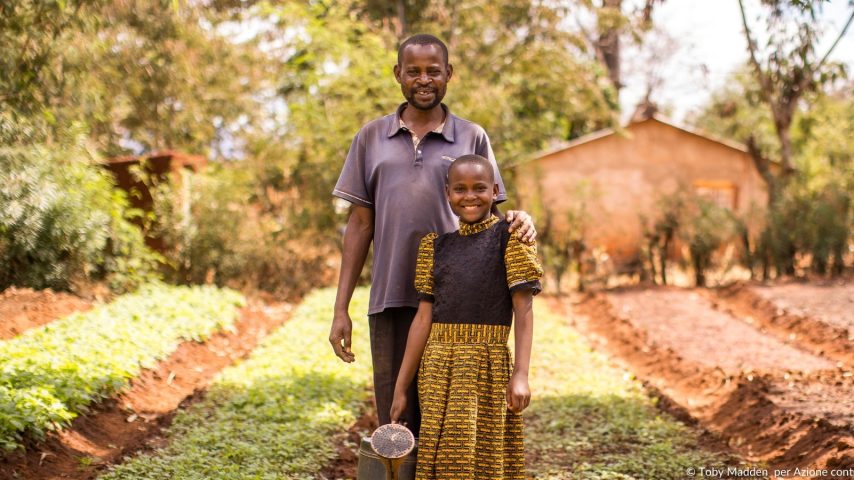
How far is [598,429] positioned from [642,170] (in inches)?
631

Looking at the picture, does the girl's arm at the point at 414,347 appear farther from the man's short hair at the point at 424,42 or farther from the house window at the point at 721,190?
the house window at the point at 721,190

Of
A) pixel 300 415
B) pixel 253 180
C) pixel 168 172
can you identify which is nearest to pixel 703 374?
pixel 300 415

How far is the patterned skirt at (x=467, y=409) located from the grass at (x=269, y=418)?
1989 mm

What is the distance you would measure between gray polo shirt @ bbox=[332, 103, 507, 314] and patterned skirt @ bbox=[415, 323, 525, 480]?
347 millimetres

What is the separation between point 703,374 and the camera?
9.59m

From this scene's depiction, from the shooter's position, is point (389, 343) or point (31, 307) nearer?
point (389, 343)

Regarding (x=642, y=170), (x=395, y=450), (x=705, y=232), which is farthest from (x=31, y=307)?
(x=642, y=170)

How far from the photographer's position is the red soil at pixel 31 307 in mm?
9516

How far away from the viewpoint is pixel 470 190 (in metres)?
3.65

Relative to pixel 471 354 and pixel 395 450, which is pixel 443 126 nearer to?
pixel 471 354

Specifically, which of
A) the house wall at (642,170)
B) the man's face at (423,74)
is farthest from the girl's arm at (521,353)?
the house wall at (642,170)

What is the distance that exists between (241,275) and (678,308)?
7.23m

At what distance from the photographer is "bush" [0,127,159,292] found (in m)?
11.1

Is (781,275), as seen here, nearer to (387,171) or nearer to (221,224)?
(221,224)
